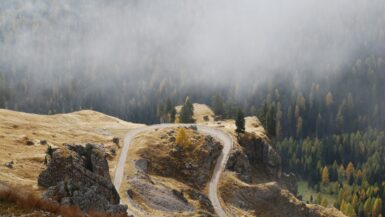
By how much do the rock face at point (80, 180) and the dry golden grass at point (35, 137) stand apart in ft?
12.7

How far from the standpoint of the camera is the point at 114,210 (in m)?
62.4

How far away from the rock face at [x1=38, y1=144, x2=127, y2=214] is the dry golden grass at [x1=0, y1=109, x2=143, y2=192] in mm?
3864

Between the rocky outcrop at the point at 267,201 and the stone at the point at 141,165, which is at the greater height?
the stone at the point at 141,165

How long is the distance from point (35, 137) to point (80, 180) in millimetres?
41536

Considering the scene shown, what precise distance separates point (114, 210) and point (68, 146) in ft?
57.3

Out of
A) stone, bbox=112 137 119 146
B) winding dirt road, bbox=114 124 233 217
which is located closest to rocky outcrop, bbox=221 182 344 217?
winding dirt road, bbox=114 124 233 217

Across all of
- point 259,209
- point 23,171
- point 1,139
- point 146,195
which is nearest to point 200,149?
point 259,209

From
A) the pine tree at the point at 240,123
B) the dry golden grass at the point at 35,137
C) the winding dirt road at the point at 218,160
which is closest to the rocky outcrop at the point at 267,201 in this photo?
the winding dirt road at the point at 218,160

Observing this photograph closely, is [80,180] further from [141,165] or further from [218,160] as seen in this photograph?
[218,160]

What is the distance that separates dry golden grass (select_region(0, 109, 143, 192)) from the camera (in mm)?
69975

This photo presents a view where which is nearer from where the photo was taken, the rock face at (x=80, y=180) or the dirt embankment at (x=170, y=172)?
the rock face at (x=80, y=180)

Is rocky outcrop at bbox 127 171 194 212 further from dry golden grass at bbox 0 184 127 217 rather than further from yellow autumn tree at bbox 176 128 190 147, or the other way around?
dry golden grass at bbox 0 184 127 217

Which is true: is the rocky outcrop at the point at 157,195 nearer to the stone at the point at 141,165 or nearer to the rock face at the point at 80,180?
the stone at the point at 141,165

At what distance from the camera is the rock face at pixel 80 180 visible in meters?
56.7
